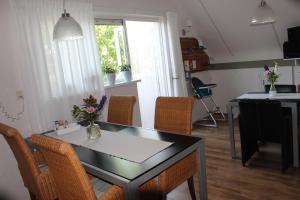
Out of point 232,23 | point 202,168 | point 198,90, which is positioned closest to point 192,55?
point 198,90

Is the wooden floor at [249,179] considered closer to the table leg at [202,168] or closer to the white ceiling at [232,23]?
the table leg at [202,168]

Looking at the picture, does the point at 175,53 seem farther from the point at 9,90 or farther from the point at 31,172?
the point at 31,172

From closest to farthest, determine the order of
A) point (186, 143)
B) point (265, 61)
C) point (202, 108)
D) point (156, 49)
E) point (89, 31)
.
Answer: point (186, 143) → point (89, 31) → point (156, 49) → point (265, 61) → point (202, 108)

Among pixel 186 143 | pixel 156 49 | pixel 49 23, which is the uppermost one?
pixel 49 23

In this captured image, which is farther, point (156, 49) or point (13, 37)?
point (156, 49)

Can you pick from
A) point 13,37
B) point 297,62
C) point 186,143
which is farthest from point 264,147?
point 13,37

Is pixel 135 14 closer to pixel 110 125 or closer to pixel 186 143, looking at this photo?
pixel 110 125

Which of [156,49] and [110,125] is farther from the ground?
[156,49]

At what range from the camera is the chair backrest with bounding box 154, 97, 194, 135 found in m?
2.28

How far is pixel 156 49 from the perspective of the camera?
4406mm

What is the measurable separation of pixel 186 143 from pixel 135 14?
8.73 feet

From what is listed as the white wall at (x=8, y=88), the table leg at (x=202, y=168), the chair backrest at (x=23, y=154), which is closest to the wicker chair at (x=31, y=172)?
the chair backrest at (x=23, y=154)

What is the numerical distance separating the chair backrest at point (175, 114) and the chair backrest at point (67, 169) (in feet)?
3.57

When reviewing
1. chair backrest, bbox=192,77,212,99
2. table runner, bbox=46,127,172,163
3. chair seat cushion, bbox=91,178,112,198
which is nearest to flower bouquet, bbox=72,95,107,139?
table runner, bbox=46,127,172,163
